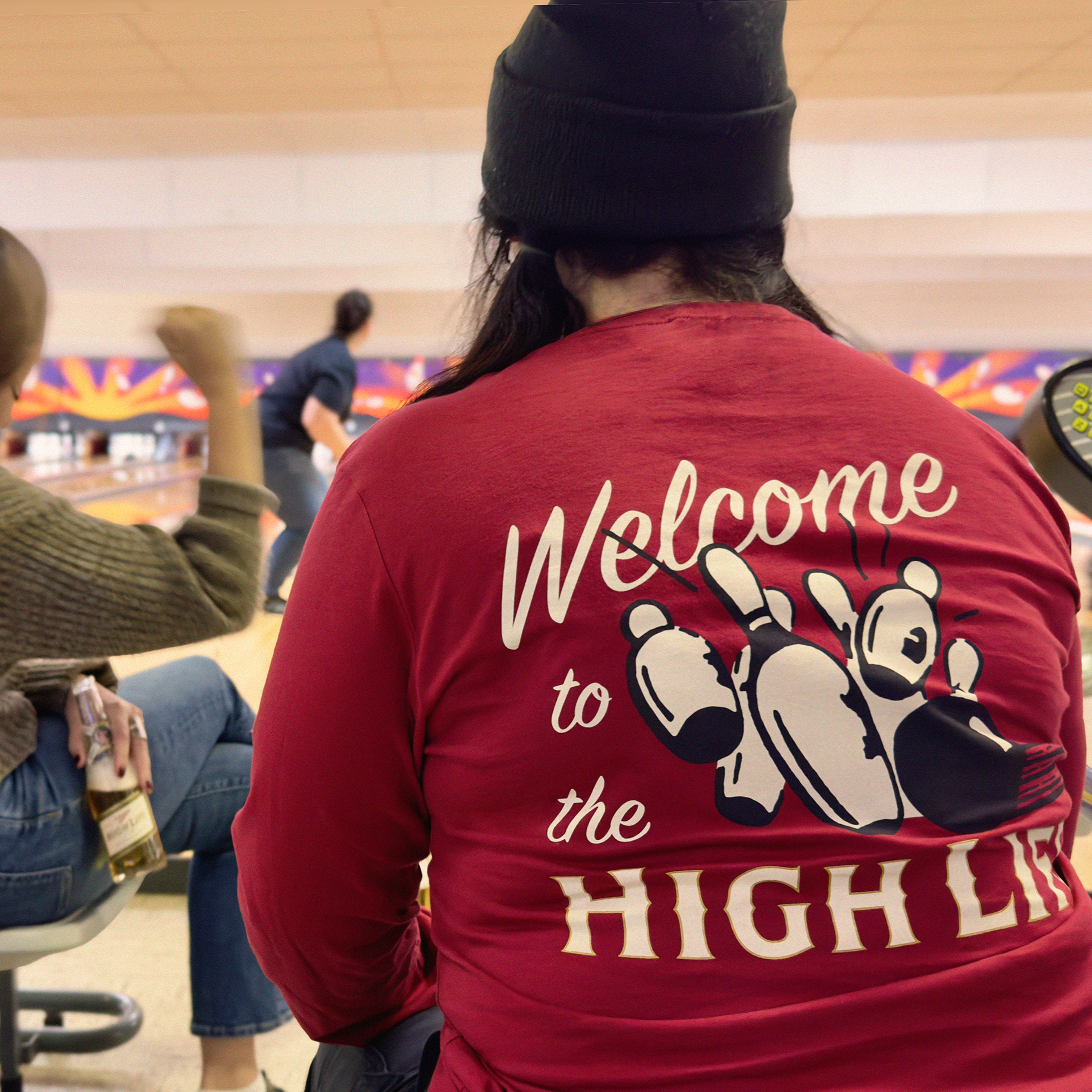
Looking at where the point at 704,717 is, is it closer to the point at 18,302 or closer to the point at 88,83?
the point at 18,302

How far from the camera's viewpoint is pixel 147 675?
3.41 ft

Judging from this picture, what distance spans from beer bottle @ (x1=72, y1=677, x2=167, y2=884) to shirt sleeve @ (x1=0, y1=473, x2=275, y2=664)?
178mm

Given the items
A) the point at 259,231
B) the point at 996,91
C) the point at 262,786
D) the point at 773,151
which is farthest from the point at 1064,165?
the point at 262,786

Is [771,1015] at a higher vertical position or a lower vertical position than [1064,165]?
lower

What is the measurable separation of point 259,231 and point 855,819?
18.8ft

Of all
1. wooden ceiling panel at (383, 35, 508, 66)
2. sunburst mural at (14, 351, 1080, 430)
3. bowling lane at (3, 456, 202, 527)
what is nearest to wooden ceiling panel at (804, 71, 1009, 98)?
wooden ceiling panel at (383, 35, 508, 66)

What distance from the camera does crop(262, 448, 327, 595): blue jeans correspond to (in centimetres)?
313

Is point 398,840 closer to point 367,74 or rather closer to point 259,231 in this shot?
point 367,74

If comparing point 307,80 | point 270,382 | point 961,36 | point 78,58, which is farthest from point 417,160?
point 78,58

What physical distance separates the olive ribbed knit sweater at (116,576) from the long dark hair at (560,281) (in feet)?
0.83

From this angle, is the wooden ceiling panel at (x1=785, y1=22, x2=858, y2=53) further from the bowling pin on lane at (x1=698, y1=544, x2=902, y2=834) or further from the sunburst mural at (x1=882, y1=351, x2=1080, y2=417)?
the sunburst mural at (x1=882, y1=351, x2=1080, y2=417)

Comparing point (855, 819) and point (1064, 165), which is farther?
point (1064, 165)

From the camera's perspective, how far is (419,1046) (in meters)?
0.61

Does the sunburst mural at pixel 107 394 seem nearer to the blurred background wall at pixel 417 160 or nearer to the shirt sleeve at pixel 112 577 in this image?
the blurred background wall at pixel 417 160
